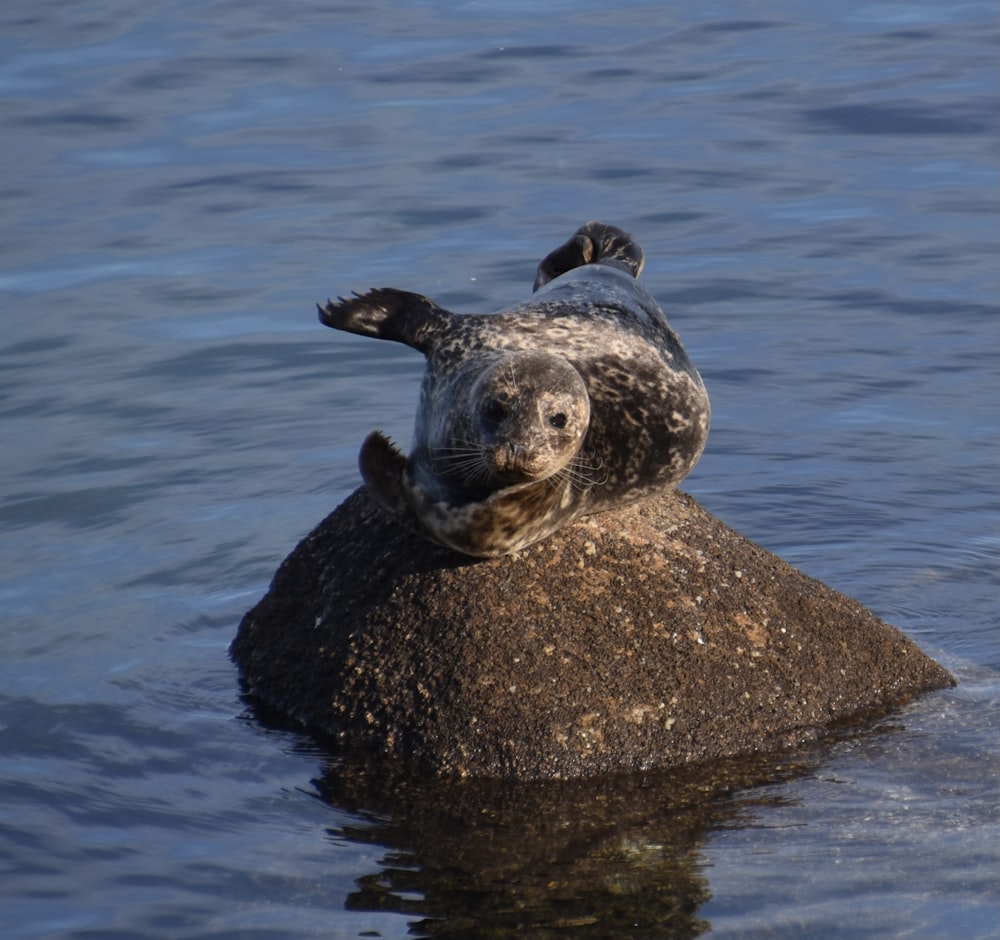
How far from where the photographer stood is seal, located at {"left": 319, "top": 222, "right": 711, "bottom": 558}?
17.3 feet

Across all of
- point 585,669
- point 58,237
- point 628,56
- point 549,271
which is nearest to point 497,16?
point 628,56

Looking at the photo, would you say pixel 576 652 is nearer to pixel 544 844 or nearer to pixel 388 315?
pixel 544 844

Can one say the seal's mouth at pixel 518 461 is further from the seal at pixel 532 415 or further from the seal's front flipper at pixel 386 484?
the seal's front flipper at pixel 386 484

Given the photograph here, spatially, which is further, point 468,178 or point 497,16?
point 497,16

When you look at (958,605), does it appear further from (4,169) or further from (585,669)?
(4,169)

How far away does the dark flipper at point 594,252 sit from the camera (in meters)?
7.54

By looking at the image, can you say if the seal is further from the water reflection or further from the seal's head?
the water reflection

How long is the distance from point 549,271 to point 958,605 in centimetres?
228

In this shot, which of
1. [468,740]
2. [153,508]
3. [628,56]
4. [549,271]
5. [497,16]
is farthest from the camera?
[497,16]

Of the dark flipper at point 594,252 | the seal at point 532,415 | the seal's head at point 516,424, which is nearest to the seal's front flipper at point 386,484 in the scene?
the seal at point 532,415

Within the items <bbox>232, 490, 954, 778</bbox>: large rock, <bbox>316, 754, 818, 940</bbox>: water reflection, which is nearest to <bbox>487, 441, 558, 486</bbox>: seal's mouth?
<bbox>232, 490, 954, 778</bbox>: large rock

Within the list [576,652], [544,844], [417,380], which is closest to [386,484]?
[576,652]

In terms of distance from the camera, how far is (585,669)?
536cm

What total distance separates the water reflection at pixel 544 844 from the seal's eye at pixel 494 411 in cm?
110
